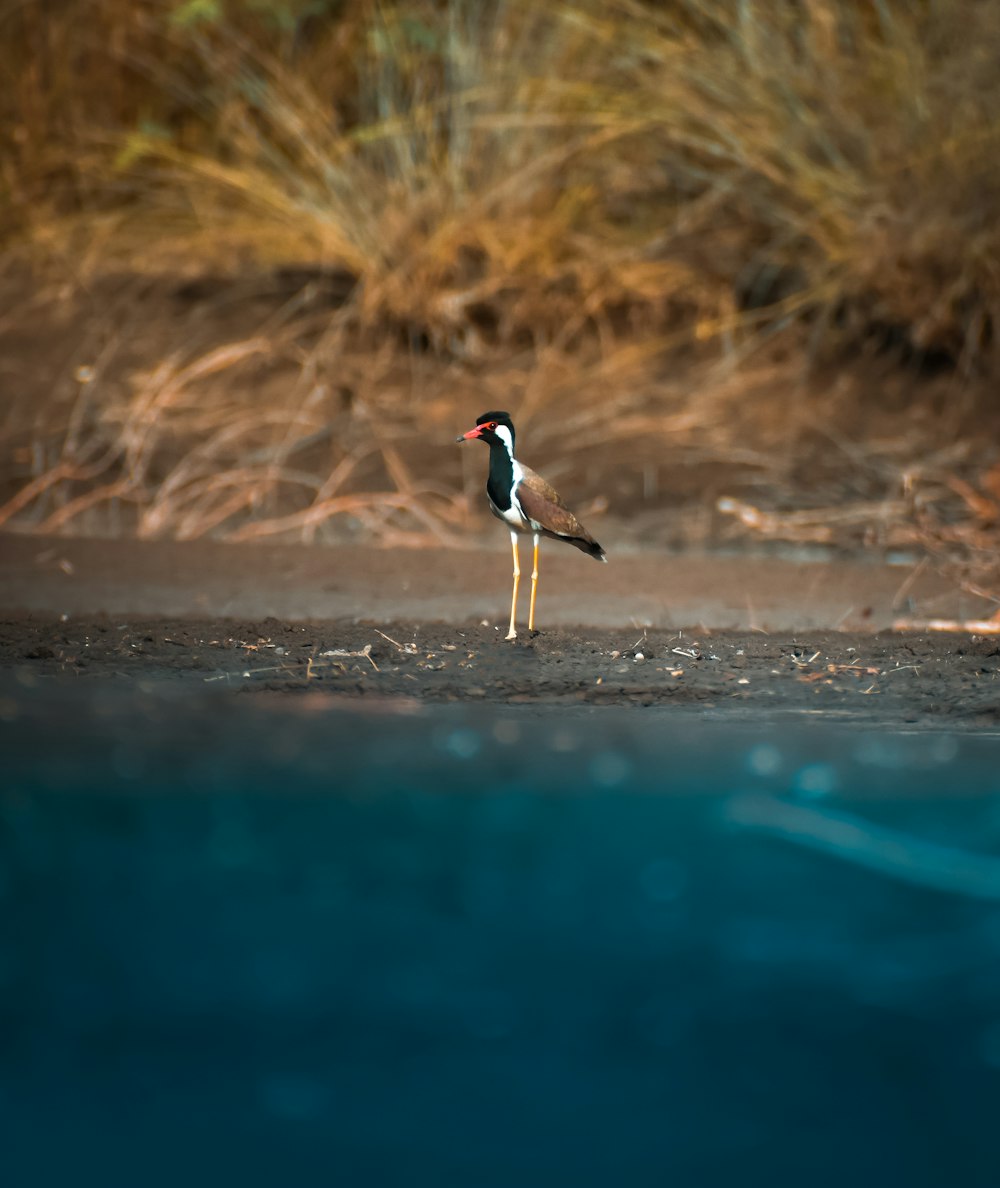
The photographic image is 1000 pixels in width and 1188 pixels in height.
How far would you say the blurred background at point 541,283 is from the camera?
7.79m

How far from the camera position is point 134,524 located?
295 inches

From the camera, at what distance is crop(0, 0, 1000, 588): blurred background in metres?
7.79

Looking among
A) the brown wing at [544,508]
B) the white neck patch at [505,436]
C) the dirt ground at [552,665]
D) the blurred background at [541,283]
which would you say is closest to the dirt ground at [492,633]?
the dirt ground at [552,665]

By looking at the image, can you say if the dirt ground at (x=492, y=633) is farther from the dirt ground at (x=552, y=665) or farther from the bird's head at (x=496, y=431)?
the bird's head at (x=496, y=431)

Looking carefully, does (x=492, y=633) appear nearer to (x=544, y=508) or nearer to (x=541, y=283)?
(x=544, y=508)

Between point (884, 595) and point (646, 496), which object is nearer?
point (884, 595)

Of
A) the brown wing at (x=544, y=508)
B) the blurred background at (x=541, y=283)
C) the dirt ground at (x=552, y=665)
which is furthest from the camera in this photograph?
the blurred background at (x=541, y=283)

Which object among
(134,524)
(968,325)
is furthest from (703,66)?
(134,524)

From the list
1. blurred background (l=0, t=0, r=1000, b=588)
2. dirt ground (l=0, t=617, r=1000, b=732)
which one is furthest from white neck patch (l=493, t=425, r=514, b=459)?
blurred background (l=0, t=0, r=1000, b=588)

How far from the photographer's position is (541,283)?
910cm

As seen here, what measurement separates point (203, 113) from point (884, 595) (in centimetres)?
664

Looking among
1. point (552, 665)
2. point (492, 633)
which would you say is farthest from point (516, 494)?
point (492, 633)

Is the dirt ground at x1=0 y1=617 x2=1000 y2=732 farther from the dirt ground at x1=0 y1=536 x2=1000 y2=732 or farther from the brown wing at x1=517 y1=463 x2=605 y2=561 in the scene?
the brown wing at x1=517 y1=463 x2=605 y2=561

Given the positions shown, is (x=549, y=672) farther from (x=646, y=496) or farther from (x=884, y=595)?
(x=646, y=496)
